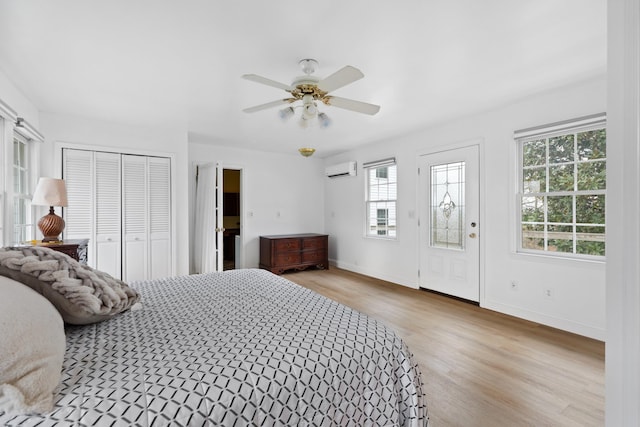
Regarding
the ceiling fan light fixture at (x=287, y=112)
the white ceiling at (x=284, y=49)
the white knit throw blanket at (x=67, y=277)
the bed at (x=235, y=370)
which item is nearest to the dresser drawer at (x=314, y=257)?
the white ceiling at (x=284, y=49)

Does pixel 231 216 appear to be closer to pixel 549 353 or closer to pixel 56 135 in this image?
pixel 56 135

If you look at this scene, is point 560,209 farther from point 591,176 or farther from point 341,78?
point 341,78

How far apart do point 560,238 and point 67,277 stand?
13.0 ft

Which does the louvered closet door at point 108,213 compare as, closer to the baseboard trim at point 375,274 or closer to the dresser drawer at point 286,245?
the dresser drawer at point 286,245

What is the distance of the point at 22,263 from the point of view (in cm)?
122

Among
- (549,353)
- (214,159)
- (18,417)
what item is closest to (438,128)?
(549,353)

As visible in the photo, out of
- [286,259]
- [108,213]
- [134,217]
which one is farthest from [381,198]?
[108,213]

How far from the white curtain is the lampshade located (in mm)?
1917

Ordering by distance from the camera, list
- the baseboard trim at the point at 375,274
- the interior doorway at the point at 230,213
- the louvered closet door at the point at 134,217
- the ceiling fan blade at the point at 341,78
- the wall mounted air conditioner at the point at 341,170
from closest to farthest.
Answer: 1. the ceiling fan blade at the point at 341,78
2. the louvered closet door at the point at 134,217
3. the baseboard trim at the point at 375,274
4. the wall mounted air conditioner at the point at 341,170
5. the interior doorway at the point at 230,213

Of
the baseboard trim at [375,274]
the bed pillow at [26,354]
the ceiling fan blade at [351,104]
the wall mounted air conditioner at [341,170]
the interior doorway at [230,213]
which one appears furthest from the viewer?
the interior doorway at [230,213]

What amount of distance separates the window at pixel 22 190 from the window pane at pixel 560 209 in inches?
211

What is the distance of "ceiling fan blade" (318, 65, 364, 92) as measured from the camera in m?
1.98

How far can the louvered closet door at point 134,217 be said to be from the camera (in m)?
4.11

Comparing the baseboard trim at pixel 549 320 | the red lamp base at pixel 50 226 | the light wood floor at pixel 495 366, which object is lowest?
the light wood floor at pixel 495 366
